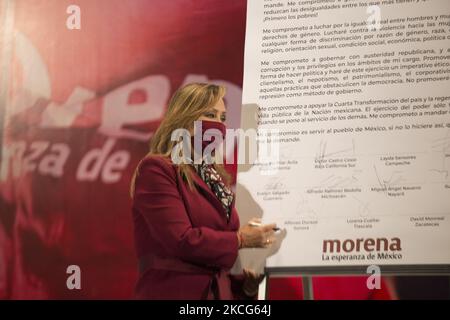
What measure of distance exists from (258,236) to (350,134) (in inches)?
22.7

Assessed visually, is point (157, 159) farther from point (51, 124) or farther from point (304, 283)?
point (304, 283)

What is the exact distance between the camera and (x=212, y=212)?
272 centimetres

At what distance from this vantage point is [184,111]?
9.43 feet

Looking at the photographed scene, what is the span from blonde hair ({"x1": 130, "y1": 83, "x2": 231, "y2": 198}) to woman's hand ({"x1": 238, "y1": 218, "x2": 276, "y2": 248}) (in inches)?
19.1

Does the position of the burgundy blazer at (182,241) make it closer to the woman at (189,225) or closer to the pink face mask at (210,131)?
the woman at (189,225)

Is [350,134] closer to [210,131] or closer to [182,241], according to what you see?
[210,131]

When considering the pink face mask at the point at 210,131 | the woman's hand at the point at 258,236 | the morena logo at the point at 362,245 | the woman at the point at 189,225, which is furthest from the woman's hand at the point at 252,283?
the pink face mask at the point at 210,131

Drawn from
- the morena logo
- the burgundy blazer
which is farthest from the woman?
the morena logo

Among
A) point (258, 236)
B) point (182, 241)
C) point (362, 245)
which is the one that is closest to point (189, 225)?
point (182, 241)

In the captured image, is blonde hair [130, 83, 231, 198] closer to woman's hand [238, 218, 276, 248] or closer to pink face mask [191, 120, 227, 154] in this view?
pink face mask [191, 120, 227, 154]

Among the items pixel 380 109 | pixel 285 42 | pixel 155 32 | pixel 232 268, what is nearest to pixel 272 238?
pixel 232 268

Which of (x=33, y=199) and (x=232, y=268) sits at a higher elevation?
(x=33, y=199)

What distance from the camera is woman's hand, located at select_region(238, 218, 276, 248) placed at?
269 centimetres
